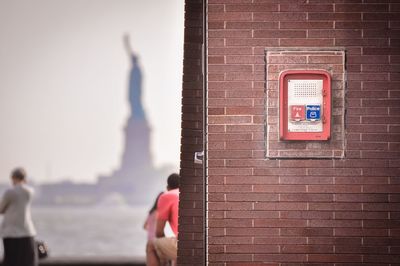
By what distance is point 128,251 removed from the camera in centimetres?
11562

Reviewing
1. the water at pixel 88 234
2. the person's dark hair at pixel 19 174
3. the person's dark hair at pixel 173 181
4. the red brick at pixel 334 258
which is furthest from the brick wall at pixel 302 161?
the water at pixel 88 234

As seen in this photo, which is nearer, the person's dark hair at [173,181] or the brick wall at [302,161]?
the brick wall at [302,161]

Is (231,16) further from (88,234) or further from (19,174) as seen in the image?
(88,234)

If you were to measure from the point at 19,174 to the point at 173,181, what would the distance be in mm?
2262

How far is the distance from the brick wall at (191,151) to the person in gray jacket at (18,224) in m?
2.42

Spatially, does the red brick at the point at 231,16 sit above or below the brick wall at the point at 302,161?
above

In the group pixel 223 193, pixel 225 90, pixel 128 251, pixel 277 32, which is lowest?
pixel 128 251

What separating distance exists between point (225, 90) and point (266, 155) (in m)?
0.55

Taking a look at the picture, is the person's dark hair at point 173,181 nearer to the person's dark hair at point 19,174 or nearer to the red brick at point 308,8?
the person's dark hair at point 19,174

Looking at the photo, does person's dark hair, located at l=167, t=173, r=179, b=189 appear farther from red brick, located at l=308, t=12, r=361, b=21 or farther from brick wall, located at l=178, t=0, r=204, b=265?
red brick, located at l=308, t=12, r=361, b=21

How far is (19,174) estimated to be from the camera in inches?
374

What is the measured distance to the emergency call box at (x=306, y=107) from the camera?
5.89 meters

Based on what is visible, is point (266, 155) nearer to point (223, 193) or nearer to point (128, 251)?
point (223, 193)

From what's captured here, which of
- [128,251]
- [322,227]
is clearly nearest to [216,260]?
[322,227]
